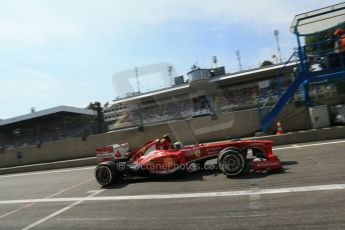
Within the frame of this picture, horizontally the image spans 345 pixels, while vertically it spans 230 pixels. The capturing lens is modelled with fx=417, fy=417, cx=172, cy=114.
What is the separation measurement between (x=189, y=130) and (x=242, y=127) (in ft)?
7.59

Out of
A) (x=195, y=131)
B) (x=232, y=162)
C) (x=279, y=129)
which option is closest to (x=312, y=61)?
(x=279, y=129)

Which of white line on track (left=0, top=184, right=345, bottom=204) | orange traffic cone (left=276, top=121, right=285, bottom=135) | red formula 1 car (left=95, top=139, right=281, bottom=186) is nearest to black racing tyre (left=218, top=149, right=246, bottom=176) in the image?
red formula 1 car (left=95, top=139, right=281, bottom=186)

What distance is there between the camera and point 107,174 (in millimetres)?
11805

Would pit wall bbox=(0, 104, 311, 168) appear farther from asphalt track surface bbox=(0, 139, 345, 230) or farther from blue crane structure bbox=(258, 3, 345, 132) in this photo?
asphalt track surface bbox=(0, 139, 345, 230)

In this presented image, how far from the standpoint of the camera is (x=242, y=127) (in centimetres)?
1759

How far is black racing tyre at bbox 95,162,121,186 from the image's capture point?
463 inches

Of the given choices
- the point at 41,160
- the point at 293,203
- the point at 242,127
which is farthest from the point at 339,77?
the point at 41,160

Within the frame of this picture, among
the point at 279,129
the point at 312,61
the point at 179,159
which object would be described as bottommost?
the point at 179,159

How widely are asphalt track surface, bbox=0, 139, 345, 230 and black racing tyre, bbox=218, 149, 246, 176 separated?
0.73ft

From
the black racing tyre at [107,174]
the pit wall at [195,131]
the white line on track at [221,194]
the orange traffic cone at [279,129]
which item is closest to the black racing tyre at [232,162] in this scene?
the white line on track at [221,194]

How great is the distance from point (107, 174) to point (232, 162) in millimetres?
3754

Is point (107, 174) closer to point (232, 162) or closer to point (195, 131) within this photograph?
point (232, 162)

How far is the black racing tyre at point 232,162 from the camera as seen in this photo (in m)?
9.98

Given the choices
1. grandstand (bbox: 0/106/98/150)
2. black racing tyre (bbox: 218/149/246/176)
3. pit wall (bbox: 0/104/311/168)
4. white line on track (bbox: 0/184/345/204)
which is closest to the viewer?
white line on track (bbox: 0/184/345/204)
